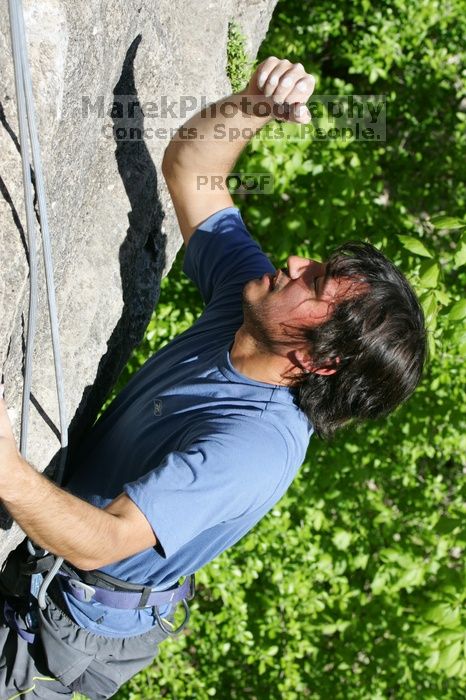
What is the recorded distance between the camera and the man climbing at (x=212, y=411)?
76.0 inches

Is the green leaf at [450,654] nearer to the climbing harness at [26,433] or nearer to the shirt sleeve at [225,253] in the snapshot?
Answer: the climbing harness at [26,433]

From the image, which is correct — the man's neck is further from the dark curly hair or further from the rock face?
the rock face

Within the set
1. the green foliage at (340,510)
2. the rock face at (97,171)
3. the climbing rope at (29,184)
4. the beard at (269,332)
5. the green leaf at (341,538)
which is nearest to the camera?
the climbing rope at (29,184)

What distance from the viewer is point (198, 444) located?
6.40 ft

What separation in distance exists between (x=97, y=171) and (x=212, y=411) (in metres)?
0.78

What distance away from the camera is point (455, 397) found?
376 cm

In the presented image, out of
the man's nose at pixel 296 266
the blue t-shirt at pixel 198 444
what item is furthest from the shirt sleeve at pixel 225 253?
the man's nose at pixel 296 266

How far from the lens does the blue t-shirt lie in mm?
1872

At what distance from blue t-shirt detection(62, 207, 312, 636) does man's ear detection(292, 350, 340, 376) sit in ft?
0.26

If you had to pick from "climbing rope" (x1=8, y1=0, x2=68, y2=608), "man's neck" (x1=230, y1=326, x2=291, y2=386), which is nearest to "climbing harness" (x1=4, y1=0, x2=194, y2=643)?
"climbing rope" (x1=8, y1=0, x2=68, y2=608)

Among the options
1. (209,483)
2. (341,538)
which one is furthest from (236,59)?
(341,538)

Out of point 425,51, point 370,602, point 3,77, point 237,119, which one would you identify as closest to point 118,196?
point 237,119

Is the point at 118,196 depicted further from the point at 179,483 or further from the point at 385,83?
the point at 385,83

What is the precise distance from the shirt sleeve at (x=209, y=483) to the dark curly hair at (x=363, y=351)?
0.24 metres
